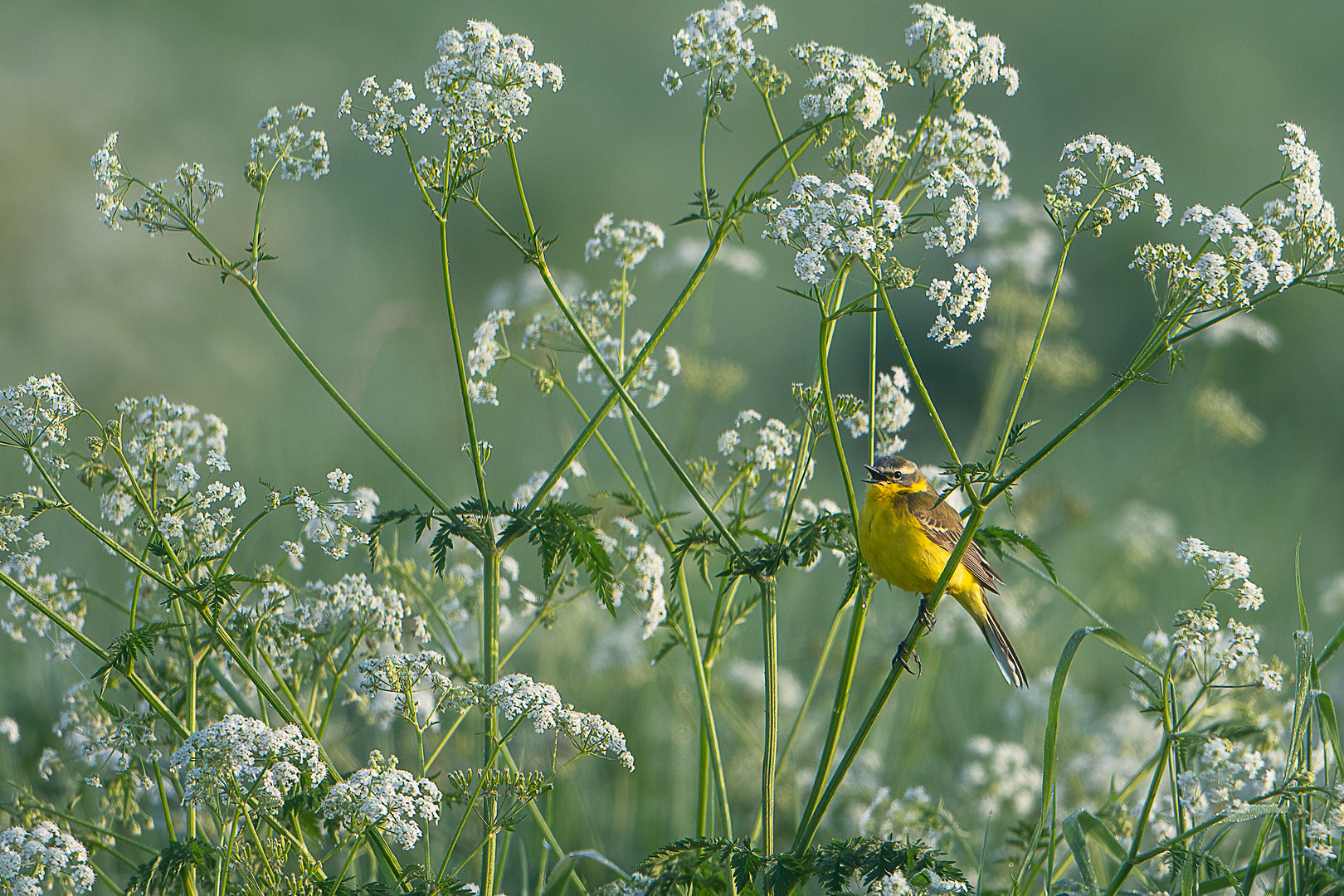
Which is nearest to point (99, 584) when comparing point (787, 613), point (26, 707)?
point (26, 707)

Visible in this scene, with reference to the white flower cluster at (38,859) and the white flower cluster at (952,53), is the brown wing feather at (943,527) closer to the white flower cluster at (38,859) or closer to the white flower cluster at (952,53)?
the white flower cluster at (952,53)

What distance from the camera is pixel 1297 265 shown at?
2.82 meters

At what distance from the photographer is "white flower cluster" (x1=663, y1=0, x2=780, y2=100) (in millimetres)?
3145

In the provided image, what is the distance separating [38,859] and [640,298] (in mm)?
10740

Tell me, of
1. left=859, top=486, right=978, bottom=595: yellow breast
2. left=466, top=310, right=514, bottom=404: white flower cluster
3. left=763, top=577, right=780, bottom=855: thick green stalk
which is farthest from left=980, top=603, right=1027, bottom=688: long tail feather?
left=466, top=310, right=514, bottom=404: white flower cluster

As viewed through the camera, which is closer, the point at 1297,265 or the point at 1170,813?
the point at 1297,265

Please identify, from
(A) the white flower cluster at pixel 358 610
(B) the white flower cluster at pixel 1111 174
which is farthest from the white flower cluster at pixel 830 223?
(A) the white flower cluster at pixel 358 610

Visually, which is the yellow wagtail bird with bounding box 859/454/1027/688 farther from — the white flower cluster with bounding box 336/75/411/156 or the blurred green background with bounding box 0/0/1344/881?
the white flower cluster with bounding box 336/75/411/156

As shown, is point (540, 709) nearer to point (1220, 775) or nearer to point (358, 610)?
point (358, 610)

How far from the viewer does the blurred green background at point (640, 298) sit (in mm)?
6773

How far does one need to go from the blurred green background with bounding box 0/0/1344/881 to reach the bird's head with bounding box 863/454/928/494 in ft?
3.91

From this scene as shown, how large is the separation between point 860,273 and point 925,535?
145cm

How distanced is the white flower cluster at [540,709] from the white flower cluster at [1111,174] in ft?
5.61

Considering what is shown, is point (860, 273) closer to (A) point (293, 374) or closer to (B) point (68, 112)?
(A) point (293, 374)
